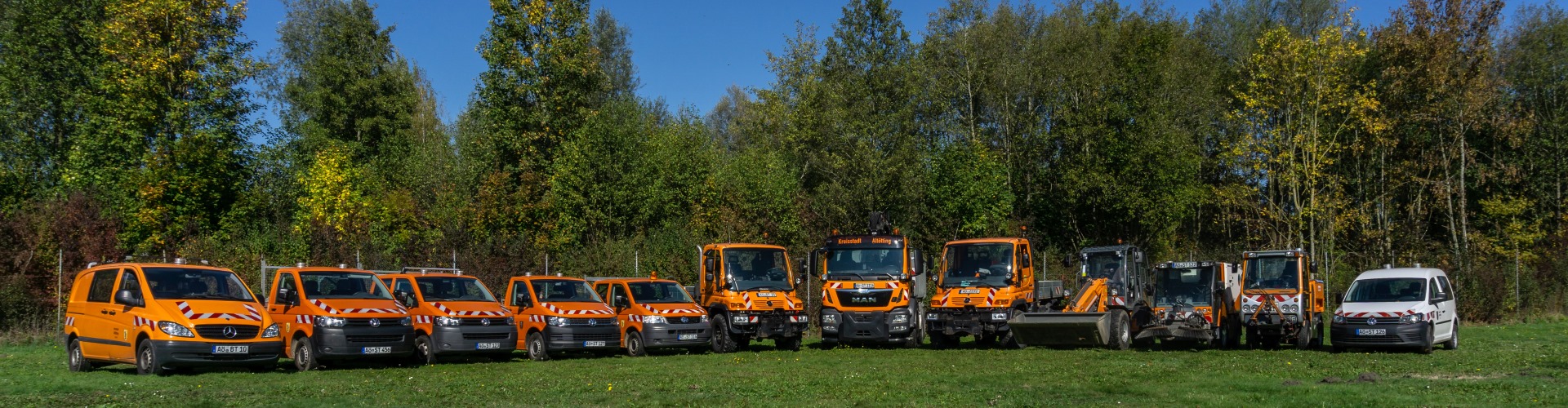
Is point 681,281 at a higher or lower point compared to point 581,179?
lower

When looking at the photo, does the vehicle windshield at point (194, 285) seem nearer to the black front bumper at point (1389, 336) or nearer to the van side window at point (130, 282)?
the van side window at point (130, 282)

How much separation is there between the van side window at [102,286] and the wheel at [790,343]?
11983mm

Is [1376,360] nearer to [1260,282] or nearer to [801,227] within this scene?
[1260,282]

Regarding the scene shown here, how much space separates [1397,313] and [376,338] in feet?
56.1

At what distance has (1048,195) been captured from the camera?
1741 inches

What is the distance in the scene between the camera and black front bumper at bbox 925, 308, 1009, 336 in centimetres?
2228

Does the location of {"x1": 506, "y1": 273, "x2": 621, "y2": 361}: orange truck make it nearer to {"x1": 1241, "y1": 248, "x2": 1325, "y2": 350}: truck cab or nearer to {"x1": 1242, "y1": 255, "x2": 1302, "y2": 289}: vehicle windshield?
{"x1": 1241, "y1": 248, "x2": 1325, "y2": 350}: truck cab

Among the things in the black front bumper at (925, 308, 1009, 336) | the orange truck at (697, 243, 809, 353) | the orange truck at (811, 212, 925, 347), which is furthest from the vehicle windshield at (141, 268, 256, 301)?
the black front bumper at (925, 308, 1009, 336)

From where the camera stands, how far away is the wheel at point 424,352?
1830 centimetres

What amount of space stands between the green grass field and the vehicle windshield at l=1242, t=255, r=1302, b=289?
230 centimetres

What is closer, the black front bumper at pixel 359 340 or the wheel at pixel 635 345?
the black front bumper at pixel 359 340

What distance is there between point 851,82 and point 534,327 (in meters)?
20.4

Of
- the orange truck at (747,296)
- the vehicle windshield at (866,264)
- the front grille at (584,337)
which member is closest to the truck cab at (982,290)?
the vehicle windshield at (866,264)

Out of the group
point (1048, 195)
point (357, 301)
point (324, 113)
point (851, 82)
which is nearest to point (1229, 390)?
point (357, 301)
